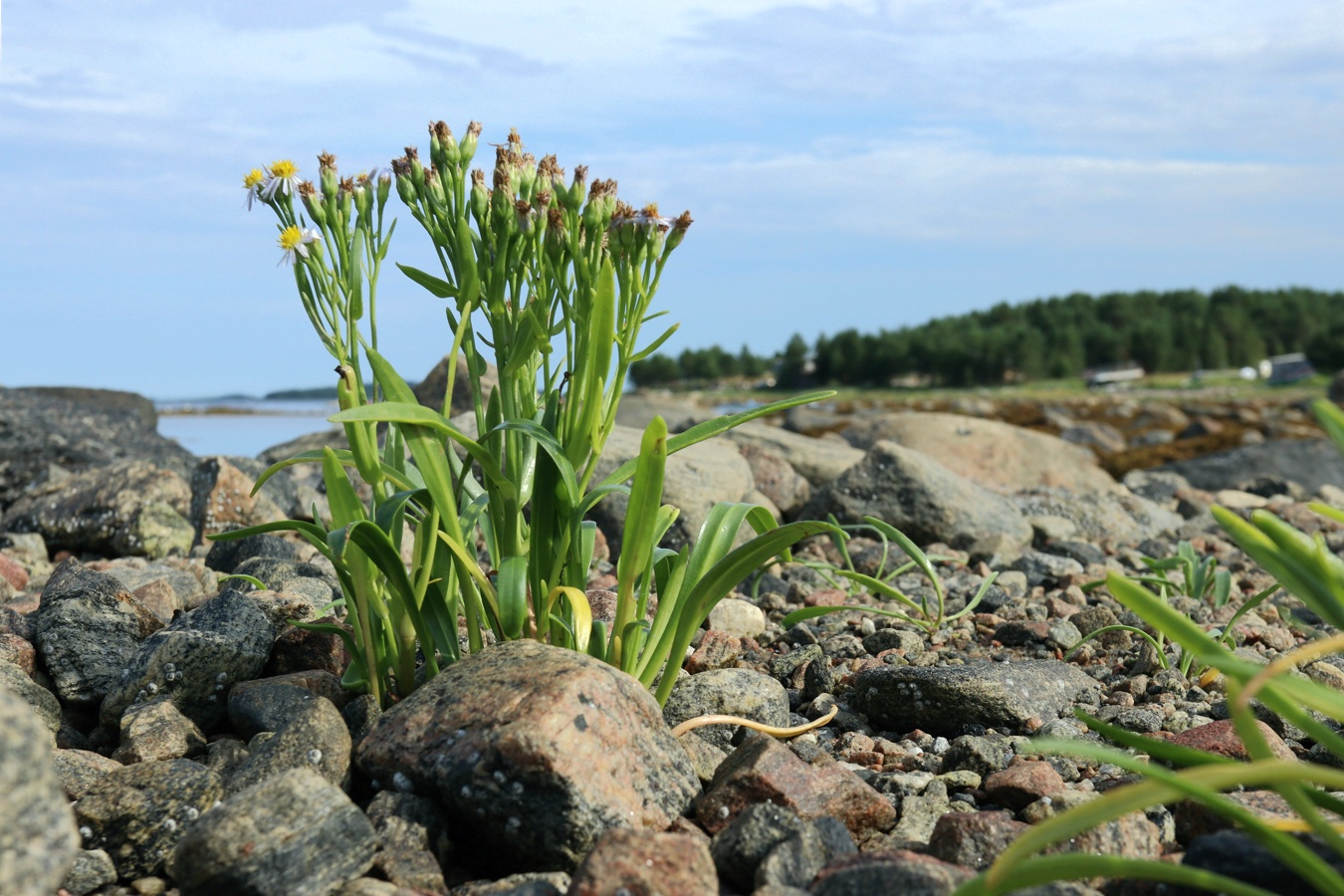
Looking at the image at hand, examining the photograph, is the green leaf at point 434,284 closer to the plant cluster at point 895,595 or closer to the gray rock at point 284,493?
the plant cluster at point 895,595

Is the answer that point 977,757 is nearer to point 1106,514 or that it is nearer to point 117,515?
point 117,515

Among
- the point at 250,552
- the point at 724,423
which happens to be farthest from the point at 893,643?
the point at 250,552

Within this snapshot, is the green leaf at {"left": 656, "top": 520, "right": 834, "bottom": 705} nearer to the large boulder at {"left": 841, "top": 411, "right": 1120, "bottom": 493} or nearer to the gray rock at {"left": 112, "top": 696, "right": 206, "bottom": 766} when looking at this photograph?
the gray rock at {"left": 112, "top": 696, "right": 206, "bottom": 766}

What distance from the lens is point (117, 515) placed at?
6797mm

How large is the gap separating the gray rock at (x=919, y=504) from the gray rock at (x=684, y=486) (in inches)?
27.4

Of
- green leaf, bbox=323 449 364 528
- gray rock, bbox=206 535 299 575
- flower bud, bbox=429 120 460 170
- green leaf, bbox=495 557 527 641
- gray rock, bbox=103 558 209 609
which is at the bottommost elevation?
gray rock, bbox=103 558 209 609

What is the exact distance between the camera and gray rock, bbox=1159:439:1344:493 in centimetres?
1292

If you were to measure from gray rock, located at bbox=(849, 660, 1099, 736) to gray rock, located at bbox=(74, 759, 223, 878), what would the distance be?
194 centimetres

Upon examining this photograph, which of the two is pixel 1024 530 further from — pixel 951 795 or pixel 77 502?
pixel 77 502

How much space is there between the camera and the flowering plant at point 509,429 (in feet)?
9.29

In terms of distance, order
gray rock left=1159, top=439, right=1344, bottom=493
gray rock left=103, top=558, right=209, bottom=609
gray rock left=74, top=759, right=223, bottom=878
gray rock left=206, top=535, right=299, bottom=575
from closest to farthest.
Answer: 1. gray rock left=74, top=759, right=223, bottom=878
2. gray rock left=103, top=558, right=209, bottom=609
3. gray rock left=206, top=535, right=299, bottom=575
4. gray rock left=1159, top=439, right=1344, bottom=493

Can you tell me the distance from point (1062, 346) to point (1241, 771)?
84.5 metres

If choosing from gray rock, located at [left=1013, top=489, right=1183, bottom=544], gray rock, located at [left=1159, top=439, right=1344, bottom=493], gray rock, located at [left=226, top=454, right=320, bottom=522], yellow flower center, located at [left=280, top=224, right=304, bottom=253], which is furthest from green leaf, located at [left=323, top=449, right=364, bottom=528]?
gray rock, located at [left=1159, top=439, right=1344, bottom=493]

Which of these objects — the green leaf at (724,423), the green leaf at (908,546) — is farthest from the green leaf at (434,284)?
the green leaf at (908,546)
